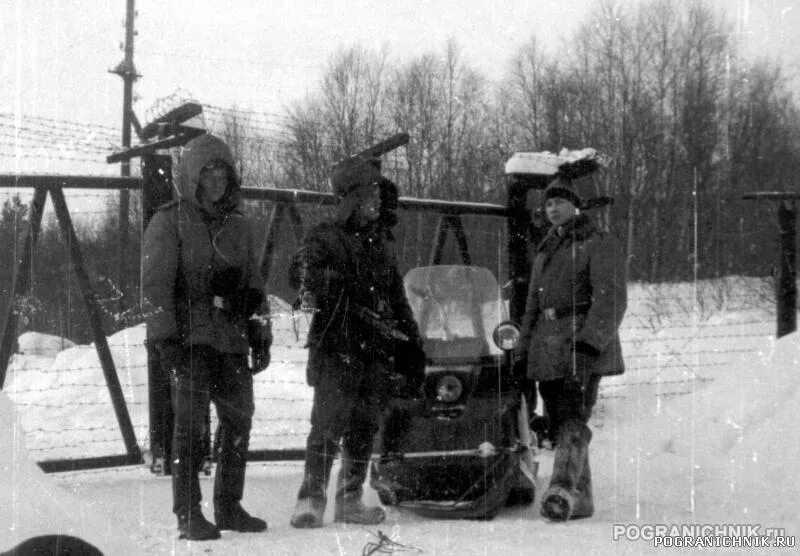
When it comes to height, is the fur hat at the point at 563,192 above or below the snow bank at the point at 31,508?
above

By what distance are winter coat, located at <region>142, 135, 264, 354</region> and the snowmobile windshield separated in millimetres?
1144

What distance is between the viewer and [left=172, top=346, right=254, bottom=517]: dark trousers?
384 centimetres

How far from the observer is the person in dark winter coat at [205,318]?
3.87 meters

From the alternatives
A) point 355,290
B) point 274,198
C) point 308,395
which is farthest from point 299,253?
point 308,395

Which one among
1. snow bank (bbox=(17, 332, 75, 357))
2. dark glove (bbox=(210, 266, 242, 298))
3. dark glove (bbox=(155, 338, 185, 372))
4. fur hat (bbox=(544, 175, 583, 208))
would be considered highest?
fur hat (bbox=(544, 175, 583, 208))

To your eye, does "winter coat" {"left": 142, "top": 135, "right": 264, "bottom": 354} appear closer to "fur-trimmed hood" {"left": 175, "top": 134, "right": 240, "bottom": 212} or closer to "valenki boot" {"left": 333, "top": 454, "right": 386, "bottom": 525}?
"fur-trimmed hood" {"left": 175, "top": 134, "right": 240, "bottom": 212}

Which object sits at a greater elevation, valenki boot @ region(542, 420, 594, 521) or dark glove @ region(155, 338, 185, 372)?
dark glove @ region(155, 338, 185, 372)

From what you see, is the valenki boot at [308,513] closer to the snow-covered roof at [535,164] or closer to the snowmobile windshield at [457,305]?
the snowmobile windshield at [457,305]

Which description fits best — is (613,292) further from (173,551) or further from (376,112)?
(376,112)

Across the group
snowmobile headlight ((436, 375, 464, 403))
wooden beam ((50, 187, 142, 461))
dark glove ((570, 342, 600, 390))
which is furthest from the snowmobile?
wooden beam ((50, 187, 142, 461))

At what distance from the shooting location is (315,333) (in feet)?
14.0

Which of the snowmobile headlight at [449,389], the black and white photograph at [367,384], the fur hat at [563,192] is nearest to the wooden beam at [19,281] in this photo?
the black and white photograph at [367,384]

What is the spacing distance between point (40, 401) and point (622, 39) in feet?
67.7

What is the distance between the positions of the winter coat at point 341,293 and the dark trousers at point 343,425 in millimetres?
26
